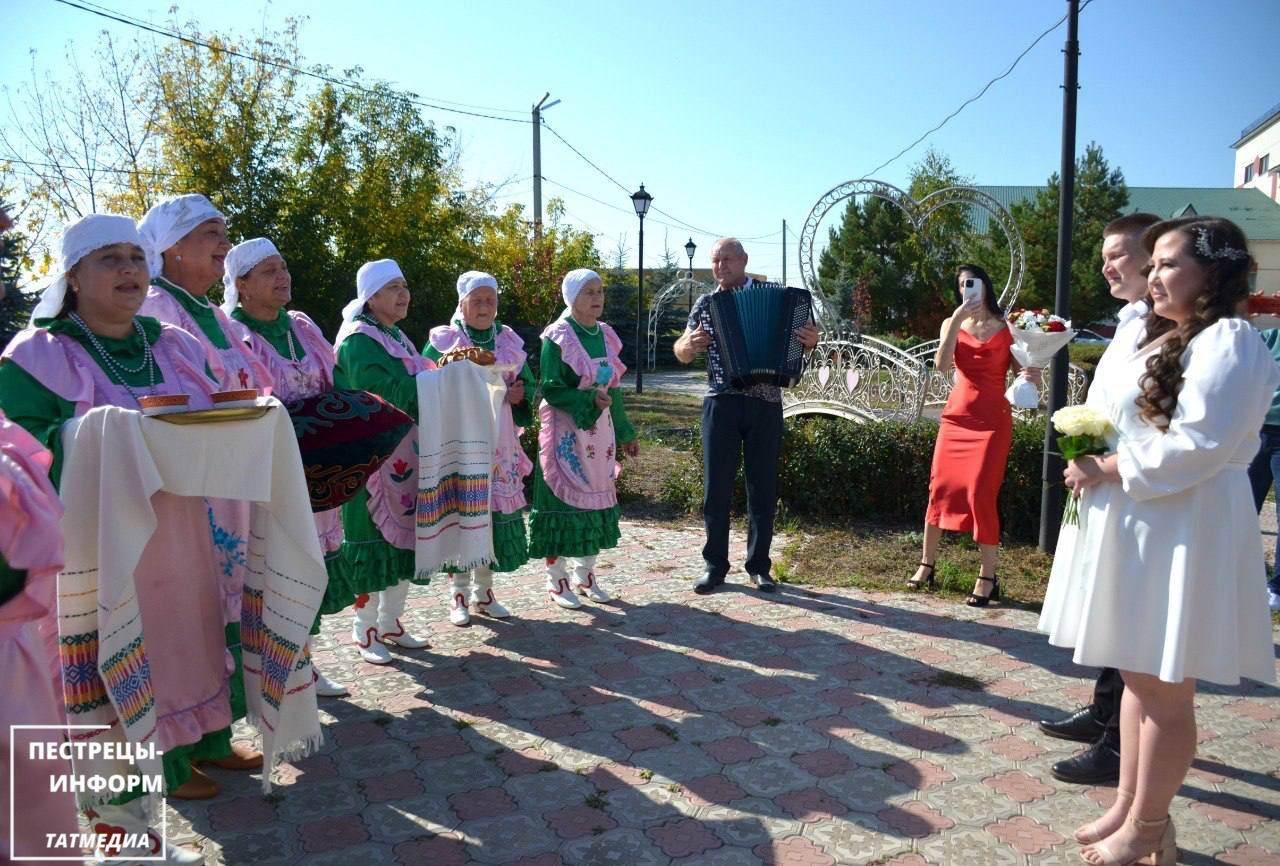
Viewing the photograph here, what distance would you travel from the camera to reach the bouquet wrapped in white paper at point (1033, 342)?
5484 millimetres

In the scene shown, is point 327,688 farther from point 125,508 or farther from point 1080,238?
point 1080,238

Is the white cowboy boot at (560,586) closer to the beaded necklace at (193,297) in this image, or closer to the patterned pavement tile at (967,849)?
the beaded necklace at (193,297)

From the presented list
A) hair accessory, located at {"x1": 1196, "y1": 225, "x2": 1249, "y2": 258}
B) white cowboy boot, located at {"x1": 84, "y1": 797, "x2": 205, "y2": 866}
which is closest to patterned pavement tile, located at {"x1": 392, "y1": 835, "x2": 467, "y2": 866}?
white cowboy boot, located at {"x1": 84, "y1": 797, "x2": 205, "y2": 866}

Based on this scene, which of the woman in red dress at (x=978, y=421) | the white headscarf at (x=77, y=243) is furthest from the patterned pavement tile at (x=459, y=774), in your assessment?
the woman in red dress at (x=978, y=421)

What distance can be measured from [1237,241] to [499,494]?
3903mm

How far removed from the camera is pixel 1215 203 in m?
61.1

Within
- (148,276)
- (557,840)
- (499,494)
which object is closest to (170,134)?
(499,494)

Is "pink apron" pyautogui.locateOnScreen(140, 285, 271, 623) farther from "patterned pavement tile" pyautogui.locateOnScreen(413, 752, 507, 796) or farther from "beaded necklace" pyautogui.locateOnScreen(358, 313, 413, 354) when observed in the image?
"patterned pavement tile" pyautogui.locateOnScreen(413, 752, 507, 796)

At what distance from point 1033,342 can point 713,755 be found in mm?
3294

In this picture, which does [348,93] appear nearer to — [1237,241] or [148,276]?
[148,276]

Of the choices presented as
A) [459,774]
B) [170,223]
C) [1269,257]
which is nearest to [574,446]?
[459,774]

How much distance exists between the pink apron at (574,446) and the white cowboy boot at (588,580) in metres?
0.38

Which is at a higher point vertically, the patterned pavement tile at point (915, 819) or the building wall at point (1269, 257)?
the building wall at point (1269, 257)

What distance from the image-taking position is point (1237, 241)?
280cm
